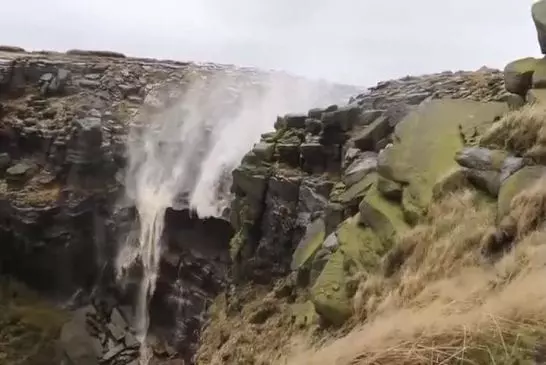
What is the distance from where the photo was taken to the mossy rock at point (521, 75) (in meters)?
7.24

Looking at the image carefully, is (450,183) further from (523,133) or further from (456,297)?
(456,297)

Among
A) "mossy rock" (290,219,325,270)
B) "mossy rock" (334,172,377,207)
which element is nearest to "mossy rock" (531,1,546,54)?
"mossy rock" (334,172,377,207)

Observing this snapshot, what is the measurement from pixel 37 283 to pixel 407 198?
22087 mm

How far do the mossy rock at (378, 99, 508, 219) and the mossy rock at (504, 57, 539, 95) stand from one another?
492mm

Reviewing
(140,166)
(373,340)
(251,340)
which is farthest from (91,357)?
(373,340)

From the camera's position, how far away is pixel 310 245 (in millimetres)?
10477

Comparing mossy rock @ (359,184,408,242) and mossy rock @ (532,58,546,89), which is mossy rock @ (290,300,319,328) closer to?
mossy rock @ (359,184,408,242)

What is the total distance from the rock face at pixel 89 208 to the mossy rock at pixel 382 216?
40.2 feet

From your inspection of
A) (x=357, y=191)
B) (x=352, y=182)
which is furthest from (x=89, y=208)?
(x=357, y=191)

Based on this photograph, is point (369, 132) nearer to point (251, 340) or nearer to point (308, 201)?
point (308, 201)

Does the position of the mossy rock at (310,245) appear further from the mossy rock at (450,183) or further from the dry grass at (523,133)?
the dry grass at (523,133)

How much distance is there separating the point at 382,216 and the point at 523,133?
187cm

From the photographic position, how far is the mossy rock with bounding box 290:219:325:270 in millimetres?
9948

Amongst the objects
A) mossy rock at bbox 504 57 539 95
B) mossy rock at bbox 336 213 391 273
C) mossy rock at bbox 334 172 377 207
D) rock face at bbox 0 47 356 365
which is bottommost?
rock face at bbox 0 47 356 365
